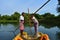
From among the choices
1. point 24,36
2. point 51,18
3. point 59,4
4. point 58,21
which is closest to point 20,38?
point 24,36

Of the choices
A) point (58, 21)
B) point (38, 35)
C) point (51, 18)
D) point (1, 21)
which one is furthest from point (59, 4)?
point (1, 21)

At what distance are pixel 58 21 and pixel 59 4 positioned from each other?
19288 mm

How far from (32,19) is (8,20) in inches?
3881

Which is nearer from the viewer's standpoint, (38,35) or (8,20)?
(38,35)

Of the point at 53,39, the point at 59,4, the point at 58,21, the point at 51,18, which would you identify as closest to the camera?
the point at 53,39

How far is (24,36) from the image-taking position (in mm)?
19859

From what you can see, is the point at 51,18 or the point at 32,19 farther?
the point at 51,18

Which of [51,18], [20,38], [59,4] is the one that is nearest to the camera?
[20,38]

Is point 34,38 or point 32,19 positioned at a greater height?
point 32,19

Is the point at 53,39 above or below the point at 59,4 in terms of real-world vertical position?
below

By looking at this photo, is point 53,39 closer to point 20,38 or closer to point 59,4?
point 20,38

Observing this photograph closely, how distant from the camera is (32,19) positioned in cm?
1945

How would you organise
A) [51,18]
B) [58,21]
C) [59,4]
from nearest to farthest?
1. [59,4]
2. [58,21]
3. [51,18]

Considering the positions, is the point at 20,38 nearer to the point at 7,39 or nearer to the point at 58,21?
the point at 7,39
